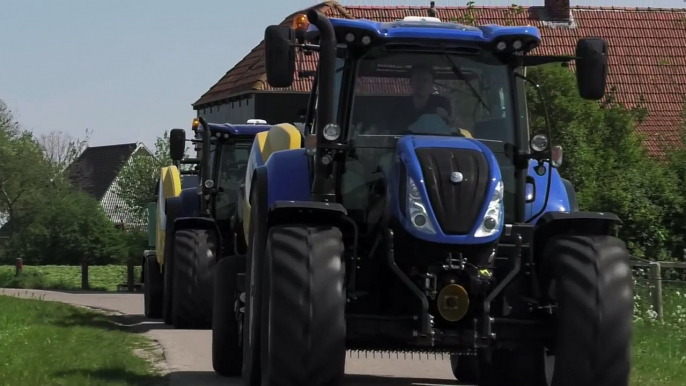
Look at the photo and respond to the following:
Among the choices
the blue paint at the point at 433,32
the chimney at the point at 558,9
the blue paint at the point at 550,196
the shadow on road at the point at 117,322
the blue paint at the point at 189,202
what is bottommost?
the shadow on road at the point at 117,322

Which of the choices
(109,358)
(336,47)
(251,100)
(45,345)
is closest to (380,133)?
(336,47)

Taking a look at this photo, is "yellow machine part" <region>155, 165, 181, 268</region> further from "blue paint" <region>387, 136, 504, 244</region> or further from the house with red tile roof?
the house with red tile roof

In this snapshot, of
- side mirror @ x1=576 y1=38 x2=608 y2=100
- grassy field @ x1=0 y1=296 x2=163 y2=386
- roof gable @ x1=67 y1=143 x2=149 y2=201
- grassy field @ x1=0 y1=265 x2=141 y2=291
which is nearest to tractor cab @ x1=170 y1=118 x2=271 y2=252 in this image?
grassy field @ x1=0 y1=296 x2=163 y2=386

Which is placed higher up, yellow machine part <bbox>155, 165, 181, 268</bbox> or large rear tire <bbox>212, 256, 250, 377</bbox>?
yellow machine part <bbox>155, 165, 181, 268</bbox>

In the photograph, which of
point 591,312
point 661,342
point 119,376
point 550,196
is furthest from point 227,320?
point 661,342

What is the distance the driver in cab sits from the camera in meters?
9.74

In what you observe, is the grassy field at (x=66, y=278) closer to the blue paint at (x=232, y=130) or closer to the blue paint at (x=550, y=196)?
the blue paint at (x=232, y=130)

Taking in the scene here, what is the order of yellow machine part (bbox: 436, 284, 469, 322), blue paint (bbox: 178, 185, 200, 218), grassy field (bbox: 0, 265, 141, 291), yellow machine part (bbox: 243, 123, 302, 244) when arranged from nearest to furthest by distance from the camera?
yellow machine part (bbox: 436, 284, 469, 322)
yellow machine part (bbox: 243, 123, 302, 244)
blue paint (bbox: 178, 185, 200, 218)
grassy field (bbox: 0, 265, 141, 291)

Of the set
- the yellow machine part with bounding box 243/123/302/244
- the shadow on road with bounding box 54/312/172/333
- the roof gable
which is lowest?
the shadow on road with bounding box 54/312/172/333

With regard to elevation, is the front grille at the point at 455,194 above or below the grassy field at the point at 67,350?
Answer: above

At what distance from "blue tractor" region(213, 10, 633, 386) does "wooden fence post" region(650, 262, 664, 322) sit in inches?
342

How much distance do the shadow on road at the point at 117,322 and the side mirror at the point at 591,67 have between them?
9.96 metres

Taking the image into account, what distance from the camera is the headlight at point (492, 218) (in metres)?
8.62

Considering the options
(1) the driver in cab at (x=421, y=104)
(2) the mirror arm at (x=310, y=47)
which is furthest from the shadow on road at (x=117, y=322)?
(2) the mirror arm at (x=310, y=47)
